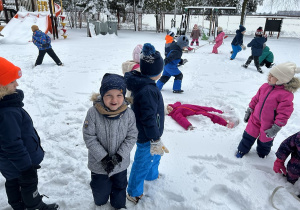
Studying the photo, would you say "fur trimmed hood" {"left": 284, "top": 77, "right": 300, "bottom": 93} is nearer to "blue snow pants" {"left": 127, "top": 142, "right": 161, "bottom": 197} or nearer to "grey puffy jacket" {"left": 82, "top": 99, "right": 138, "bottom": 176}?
"blue snow pants" {"left": 127, "top": 142, "right": 161, "bottom": 197}

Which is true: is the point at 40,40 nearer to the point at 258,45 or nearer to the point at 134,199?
the point at 134,199

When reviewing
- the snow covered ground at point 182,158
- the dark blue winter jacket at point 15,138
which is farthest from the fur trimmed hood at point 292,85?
the dark blue winter jacket at point 15,138

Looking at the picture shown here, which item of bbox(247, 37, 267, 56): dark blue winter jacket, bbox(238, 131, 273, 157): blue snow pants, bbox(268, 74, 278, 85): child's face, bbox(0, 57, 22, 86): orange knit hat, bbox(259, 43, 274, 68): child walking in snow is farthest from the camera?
bbox(259, 43, 274, 68): child walking in snow

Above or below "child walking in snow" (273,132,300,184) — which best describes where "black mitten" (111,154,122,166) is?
above

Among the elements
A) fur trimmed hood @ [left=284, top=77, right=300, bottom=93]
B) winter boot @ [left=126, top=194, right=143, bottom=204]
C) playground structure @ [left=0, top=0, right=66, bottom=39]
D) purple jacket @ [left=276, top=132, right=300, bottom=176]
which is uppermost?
playground structure @ [left=0, top=0, right=66, bottom=39]

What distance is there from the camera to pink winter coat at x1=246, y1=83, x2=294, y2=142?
255 cm

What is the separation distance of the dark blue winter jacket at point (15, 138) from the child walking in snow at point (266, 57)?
28.2ft

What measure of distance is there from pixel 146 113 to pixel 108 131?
15.4 inches

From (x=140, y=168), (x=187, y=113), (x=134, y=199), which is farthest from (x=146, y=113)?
(x=187, y=113)

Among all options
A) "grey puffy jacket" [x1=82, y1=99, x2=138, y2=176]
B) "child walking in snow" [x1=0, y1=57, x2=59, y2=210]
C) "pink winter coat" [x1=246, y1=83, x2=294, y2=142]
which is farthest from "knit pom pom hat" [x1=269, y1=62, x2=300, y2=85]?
"child walking in snow" [x1=0, y1=57, x2=59, y2=210]

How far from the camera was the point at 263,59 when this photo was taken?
8.34m

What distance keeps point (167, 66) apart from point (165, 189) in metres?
3.55

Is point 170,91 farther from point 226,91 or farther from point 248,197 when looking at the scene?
point 248,197

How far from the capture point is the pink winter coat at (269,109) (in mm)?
2547
